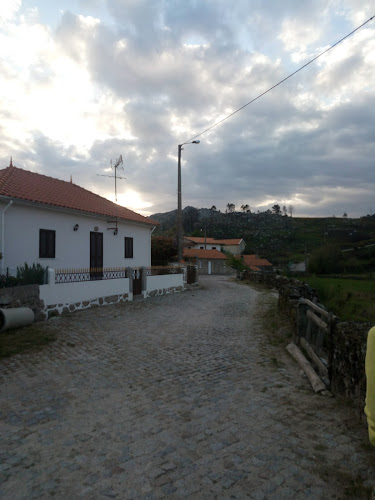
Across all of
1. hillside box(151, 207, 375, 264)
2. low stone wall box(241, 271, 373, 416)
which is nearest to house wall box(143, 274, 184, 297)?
low stone wall box(241, 271, 373, 416)

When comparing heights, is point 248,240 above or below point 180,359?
above

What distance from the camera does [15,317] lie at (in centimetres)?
852

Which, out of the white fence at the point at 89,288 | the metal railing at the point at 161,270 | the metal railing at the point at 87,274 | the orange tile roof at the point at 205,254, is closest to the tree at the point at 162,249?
the metal railing at the point at 161,270

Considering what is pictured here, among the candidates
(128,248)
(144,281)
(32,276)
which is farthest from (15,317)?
(128,248)

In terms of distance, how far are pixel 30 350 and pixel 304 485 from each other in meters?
5.89

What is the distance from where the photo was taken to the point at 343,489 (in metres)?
2.75

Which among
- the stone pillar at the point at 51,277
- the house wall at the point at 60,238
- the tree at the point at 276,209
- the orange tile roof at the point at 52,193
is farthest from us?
the tree at the point at 276,209

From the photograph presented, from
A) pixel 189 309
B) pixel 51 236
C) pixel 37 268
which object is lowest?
pixel 189 309

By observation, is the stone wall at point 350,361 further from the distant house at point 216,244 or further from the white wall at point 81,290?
the distant house at point 216,244

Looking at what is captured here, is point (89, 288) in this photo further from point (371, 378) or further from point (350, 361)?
point (371, 378)

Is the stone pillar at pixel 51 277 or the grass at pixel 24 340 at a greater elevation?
the stone pillar at pixel 51 277

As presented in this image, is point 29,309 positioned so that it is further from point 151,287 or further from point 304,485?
point 304,485

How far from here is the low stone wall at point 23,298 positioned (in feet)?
30.0

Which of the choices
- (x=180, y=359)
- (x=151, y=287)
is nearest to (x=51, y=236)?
(x=151, y=287)
